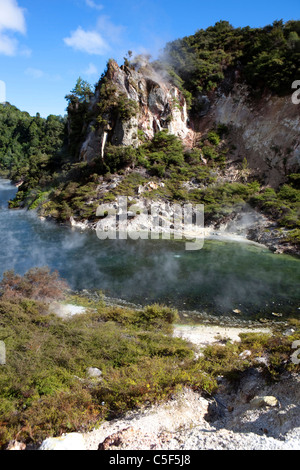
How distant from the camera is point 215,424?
17.1ft

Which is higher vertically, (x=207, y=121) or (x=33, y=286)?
(x=207, y=121)

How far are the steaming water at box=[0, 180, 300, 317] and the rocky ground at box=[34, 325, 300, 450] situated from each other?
6.50 metres

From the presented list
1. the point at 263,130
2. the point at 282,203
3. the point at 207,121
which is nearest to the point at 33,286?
the point at 282,203

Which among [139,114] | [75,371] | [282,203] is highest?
[139,114]

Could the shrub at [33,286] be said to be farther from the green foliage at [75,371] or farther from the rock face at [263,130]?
the rock face at [263,130]

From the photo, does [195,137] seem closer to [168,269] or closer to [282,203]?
[282,203]


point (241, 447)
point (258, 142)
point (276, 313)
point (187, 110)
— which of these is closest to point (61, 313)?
point (241, 447)

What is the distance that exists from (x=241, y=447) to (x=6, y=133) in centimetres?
11406

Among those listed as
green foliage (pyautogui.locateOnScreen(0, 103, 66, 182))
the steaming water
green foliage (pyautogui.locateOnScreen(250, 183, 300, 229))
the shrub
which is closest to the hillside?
green foliage (pyautogui.locateOnScreen(250, 183, 300, 229))

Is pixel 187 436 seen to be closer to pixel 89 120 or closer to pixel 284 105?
pixel 284 105

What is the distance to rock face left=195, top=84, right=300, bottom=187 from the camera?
3105 cm

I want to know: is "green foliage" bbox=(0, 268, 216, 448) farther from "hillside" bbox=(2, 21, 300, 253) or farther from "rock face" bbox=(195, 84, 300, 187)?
"rock face" bbox=(195, 84, 300, 187)

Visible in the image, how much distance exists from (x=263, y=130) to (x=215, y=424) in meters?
35.7

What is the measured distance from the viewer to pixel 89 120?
38.4 m
